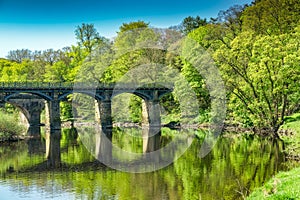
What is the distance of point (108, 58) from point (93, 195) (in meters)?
59.0

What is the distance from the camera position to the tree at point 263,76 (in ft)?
155

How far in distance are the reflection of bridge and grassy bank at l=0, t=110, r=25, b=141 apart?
1337 cm

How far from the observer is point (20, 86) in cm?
6456

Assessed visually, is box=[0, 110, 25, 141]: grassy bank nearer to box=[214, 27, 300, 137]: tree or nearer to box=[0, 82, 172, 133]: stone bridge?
box=[0, 82, 172, 133]: stone bridge

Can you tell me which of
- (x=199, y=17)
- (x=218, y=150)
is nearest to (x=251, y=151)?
(x=218, y=150)

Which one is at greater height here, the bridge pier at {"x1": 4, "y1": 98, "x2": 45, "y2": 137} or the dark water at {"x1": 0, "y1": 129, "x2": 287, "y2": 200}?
the bridge pier at {"x1": 4, "y1": 98, "x2": 45, "y2": 137}

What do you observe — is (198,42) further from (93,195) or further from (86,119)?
(93,195)

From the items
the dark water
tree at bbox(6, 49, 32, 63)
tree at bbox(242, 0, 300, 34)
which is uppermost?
tree at bbox(6, 49, 32, 63)

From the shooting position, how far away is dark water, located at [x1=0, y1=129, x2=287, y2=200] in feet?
77.0

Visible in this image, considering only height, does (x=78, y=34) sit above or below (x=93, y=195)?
above

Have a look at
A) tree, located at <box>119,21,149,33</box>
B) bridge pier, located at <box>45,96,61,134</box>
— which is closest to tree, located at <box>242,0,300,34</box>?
tree, located at <box>119,21,149,33</box>

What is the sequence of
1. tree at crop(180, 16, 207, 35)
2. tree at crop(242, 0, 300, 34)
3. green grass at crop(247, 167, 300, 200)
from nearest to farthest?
1. green grass at crop(247, 167, 300, 200)
2. tree at crop(242, 0, 300, 34)
3. tree at crop(180, 16, 207, 35)

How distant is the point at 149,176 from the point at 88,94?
43.9m

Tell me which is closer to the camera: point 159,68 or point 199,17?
point 159,68
